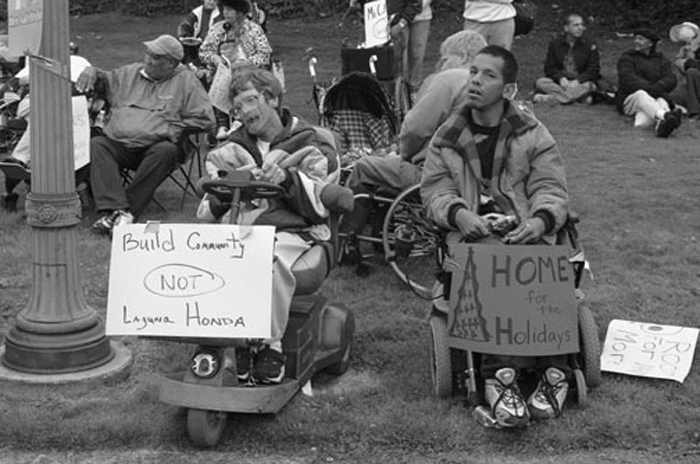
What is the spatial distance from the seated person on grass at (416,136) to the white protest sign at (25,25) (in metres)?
2.33

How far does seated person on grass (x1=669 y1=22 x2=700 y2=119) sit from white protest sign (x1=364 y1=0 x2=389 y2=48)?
13.4 feet

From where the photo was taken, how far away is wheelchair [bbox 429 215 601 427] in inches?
184

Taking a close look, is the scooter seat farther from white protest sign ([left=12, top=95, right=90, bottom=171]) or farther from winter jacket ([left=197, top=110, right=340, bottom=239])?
white protest sign ([left=12, top=95, right=90, bottom=171])

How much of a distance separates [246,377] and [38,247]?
1.06 m

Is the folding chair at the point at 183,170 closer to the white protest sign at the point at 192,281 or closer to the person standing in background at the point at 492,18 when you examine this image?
the person standing in background at the point at 492,18

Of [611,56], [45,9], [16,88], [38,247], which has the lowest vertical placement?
[611,56]

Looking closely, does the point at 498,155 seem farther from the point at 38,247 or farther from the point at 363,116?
the point at 363,116

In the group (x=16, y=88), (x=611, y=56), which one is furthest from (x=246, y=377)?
(x=611, y=56)

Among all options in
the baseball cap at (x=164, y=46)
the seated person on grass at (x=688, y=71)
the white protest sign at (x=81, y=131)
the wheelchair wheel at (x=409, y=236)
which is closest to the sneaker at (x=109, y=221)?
the white protest sign at (x=81, y=131)

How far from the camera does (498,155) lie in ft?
16.5

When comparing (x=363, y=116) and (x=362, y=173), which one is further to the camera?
(x=363, y=116)

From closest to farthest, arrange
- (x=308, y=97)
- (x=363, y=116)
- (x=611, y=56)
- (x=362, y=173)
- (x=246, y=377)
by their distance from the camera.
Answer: (x=246, y=377)
(x=362, y=173)
(x=363, y=116)
(x=308, y=97)
(x=611, y=56)

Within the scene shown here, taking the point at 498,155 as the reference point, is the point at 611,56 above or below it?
below

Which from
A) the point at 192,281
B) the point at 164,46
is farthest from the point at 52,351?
the point at 164,46
